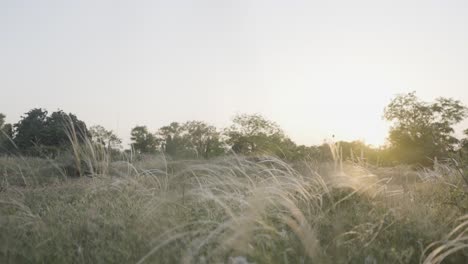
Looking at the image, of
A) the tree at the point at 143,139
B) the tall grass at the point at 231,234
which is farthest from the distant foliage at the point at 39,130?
the tall grass at the point at 231,234

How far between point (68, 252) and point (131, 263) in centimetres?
75

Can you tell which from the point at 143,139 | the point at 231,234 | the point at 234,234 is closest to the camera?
the point at 234,234

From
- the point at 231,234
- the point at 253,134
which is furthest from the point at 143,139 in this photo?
the point at 231,234

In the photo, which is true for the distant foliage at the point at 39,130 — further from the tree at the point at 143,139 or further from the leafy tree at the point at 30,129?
the tree at the point at 143,139

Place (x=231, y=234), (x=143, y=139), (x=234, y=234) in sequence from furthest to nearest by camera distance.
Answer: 1. (x=143, y=139)
2. (x=231, y=234)
3. (x=234, y=234)

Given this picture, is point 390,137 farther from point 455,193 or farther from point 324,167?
point 455,193

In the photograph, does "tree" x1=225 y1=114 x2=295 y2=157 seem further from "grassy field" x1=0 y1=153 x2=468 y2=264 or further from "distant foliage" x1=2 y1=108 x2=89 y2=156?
"grassy field" x1=0 y1=153 x2=468 y2=264

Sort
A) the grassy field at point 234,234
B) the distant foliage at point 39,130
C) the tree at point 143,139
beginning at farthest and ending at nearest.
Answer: the tree at point 143,139 < the distant foliage at point 39,130 < the grassy field at point 234,234

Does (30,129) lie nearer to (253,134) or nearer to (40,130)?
(40,130)

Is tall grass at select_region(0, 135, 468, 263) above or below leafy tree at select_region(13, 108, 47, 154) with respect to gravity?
below

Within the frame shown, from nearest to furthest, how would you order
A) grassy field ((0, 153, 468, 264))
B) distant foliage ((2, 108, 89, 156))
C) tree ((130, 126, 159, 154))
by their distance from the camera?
grassy field ((0, 153, 468, 264)), distant foliage ((2, 108, 89, 156)), tree ((130, 126, 159, 154))

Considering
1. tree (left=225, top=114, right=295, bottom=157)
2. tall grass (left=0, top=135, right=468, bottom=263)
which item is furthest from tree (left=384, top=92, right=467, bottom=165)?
tall grass (left=0, top=135, right=468, bottom=263)

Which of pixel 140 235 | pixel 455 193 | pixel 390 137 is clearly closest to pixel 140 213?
pixel 140 235

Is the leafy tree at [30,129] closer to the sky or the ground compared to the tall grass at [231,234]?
closer to the sky
